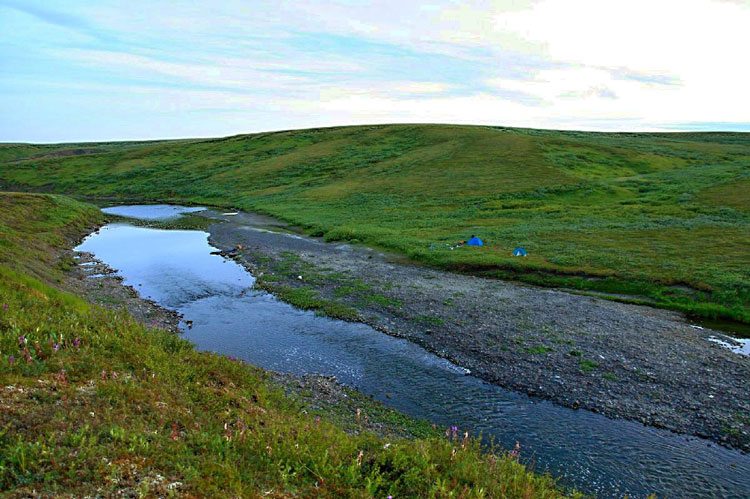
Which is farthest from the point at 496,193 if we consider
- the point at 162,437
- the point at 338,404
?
the point at 162,437

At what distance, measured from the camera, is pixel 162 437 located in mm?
9141

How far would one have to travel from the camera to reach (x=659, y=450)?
15125 millimetres

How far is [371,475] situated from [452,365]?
12.8 meters

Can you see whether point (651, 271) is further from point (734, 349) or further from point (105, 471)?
point (105, 471)

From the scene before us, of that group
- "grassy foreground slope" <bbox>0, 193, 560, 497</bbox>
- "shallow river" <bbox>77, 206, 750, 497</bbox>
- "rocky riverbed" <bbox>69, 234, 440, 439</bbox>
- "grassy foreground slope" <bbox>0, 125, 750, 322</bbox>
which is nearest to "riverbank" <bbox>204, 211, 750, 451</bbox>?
"shallow river" <bbox>77, 206, 750, 497</bbox>

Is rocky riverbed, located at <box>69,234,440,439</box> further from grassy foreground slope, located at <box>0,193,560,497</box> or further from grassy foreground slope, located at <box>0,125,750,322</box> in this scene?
grassy foreground slope, located at <box>0,125,750,322</box>

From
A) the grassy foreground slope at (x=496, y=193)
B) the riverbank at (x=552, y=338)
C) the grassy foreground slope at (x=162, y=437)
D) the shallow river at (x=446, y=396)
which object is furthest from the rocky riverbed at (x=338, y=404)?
the grassy foreground slope at (x=496, y=193)

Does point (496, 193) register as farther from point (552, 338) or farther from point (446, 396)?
point (446, 396)

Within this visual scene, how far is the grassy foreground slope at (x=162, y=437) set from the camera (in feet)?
25.3

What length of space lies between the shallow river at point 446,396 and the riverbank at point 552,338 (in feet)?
3.44

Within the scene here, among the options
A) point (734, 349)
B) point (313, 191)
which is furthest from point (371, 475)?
point (313, 191)

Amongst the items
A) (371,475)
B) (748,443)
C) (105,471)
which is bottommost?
(748,443)

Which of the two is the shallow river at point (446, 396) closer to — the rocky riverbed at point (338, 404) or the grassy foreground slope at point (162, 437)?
the rocky riverbed at point (338, 404)

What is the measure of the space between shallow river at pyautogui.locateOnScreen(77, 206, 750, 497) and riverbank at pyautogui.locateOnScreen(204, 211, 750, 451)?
105 centimetres
